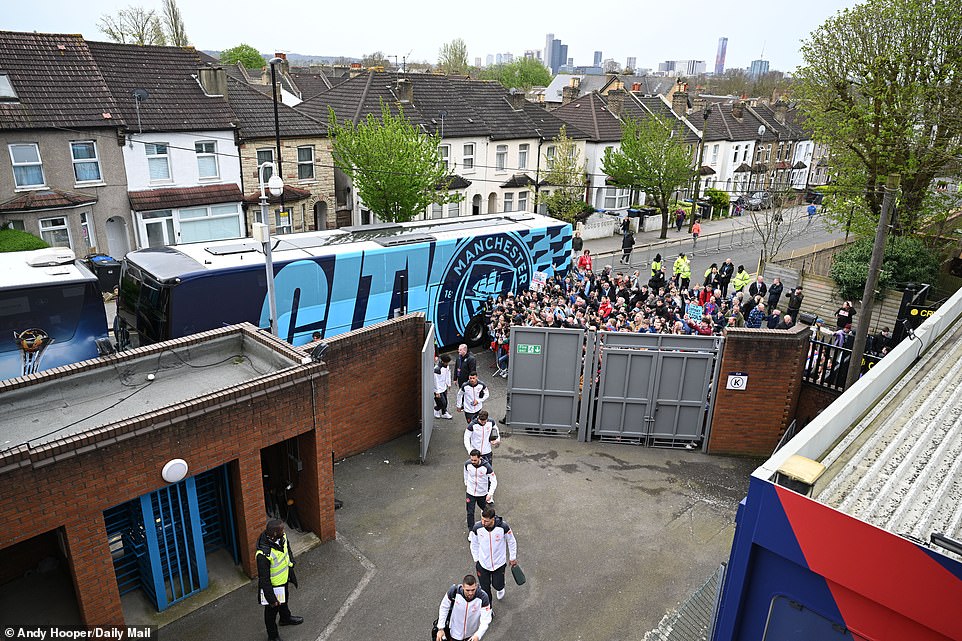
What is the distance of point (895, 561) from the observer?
14.9ft

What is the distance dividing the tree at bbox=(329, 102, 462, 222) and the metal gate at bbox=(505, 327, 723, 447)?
513 inches

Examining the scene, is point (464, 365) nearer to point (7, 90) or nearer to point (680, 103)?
point (7, 90)

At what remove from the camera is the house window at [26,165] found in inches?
794

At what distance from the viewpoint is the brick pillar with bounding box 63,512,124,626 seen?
7.09 m

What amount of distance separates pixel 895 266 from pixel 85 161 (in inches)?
1090

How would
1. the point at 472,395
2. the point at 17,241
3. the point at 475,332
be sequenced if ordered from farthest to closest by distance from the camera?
the point at 17,241 → the point at 475,332 → the point at 472,395

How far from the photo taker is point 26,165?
20359mm

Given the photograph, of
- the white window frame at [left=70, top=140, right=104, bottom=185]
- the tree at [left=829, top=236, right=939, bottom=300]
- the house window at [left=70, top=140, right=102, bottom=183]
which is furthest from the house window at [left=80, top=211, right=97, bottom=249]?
the tree at [left=829, top=236, right=939, bottom=300]

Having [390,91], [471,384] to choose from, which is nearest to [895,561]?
[471,384]

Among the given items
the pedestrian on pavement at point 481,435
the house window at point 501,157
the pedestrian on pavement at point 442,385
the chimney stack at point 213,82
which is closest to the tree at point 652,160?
the house window at point 501,157

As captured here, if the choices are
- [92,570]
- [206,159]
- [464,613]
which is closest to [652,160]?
[206,159]

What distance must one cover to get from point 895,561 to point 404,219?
22136mm

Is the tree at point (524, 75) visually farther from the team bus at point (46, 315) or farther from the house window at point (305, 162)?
the team bus at point (46, 315)

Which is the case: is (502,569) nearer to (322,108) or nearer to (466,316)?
(466,316)
